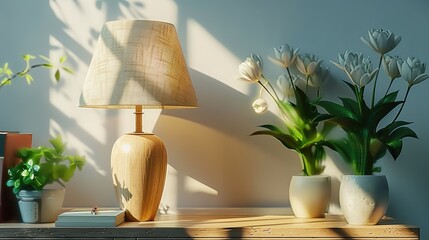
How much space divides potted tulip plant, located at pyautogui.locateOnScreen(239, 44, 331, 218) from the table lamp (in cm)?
30

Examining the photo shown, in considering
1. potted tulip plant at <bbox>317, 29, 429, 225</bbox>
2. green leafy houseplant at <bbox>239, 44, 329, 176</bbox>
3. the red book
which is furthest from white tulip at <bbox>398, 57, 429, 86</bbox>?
the red book

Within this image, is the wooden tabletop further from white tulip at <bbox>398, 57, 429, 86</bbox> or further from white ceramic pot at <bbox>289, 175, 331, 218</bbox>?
white tulip at <bbox>398, 57, 429, 86</bbox>

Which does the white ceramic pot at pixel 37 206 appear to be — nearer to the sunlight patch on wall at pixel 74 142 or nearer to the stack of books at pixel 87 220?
the stack of books at pixel 87 220

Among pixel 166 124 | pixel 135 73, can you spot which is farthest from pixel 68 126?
pixel 135 73

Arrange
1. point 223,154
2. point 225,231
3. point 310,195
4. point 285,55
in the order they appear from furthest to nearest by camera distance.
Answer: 1. point 223,154
2. point 285,55
3. point 310,195
4. point 225,231

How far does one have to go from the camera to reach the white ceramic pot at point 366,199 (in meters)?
2.00

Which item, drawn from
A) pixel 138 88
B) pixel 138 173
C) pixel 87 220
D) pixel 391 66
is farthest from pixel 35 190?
pixel 391 66

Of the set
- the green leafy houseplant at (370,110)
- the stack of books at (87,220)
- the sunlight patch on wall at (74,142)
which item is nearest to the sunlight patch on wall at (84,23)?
the sunlight patch on wall at (74,142)

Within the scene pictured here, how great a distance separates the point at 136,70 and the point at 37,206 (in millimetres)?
532

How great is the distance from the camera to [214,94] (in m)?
2.39

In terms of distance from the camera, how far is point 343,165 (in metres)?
2.37

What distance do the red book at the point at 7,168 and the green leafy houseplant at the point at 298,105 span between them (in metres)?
0.79

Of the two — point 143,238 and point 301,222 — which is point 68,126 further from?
point 301,222

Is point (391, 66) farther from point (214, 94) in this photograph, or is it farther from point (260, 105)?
point (214, 94)
